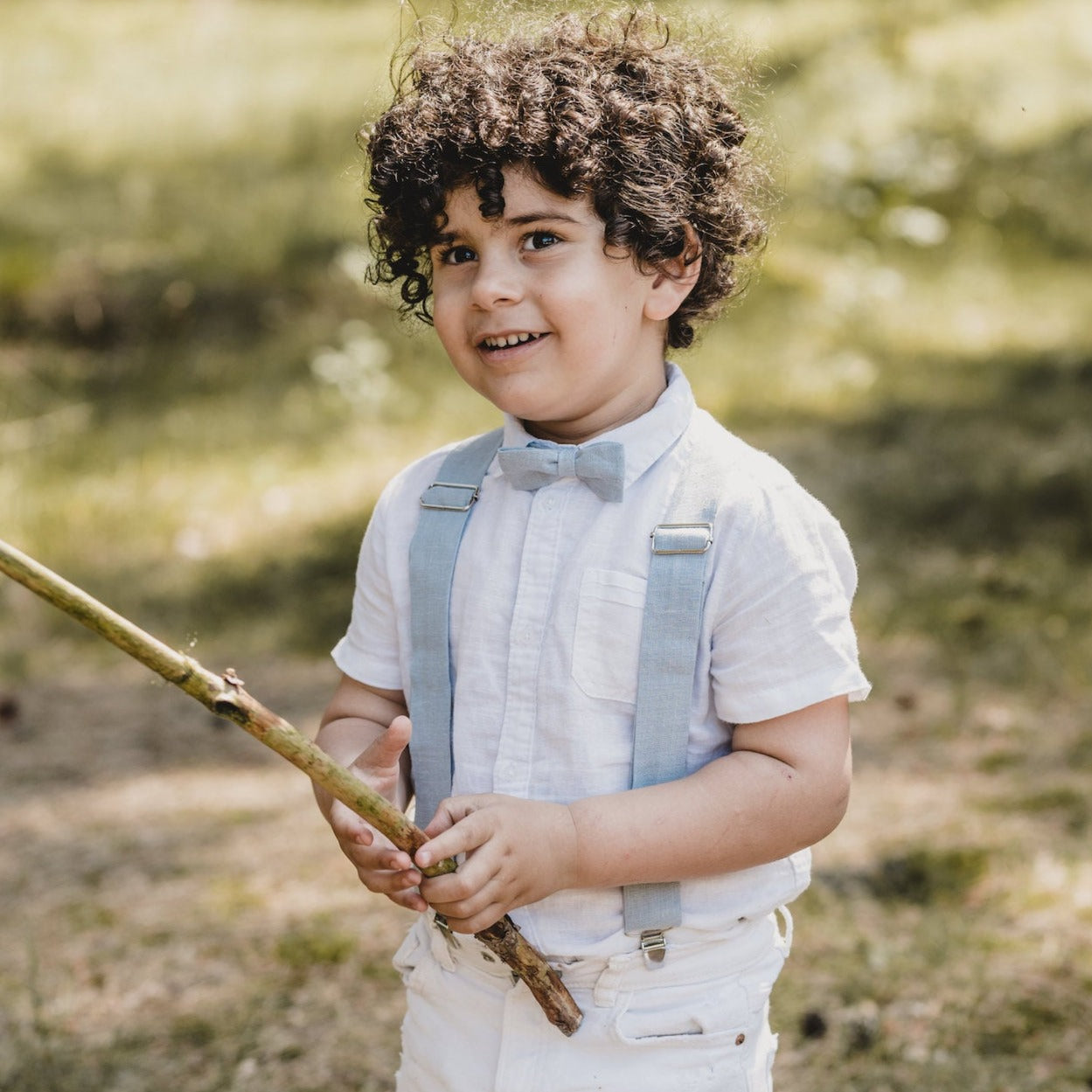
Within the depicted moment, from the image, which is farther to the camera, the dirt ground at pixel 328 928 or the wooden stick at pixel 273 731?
→ the dirt ground at pixel 328 928

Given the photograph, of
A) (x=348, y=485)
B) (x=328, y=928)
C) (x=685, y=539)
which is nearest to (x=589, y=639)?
(x=685, y=539)

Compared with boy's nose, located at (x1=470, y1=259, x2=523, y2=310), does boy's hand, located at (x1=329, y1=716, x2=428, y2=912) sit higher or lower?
lower

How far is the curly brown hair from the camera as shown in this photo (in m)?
1.73

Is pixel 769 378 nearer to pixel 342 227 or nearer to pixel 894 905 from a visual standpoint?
pixel 342 227

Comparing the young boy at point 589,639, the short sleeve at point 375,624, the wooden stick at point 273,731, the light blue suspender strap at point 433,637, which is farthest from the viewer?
the short sleeve at point 375,624

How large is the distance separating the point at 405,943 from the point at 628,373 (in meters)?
0.75

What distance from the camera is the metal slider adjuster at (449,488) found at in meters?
1.77

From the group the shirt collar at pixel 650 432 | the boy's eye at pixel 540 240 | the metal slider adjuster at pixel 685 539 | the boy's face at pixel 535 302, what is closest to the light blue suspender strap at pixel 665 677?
the metal slider adjuster at pixel 685 539

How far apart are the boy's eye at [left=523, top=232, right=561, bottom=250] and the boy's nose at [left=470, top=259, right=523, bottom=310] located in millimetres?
42

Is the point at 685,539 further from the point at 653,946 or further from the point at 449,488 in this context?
the point at 653,946

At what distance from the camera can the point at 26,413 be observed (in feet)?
19.0

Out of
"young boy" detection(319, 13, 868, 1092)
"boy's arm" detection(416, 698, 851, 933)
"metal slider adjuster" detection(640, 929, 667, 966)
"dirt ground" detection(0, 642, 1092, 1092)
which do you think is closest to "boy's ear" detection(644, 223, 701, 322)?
"young boy" detection(319, 13, 868, 1092)

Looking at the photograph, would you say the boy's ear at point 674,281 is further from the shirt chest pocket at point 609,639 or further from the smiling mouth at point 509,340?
the shirt chest pocket at point 609,639

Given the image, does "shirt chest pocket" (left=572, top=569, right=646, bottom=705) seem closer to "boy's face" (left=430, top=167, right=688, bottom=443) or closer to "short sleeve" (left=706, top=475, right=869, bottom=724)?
"short sleeve" (left=706, top=475, right=869, bottom=724)
